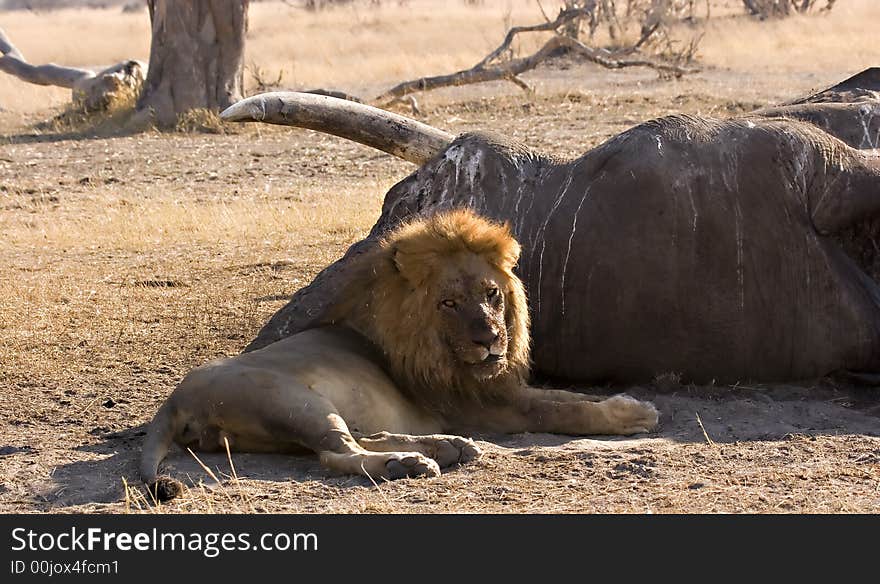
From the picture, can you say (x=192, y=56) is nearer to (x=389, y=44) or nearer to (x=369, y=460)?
(x=369, y=460)

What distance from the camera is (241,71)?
17.4 metres

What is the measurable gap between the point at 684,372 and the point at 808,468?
4.19ft

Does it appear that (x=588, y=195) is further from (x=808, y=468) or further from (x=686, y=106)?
(x=686, y=106)

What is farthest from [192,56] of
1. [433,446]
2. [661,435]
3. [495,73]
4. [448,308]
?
[433,446]

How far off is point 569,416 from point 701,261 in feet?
3.46

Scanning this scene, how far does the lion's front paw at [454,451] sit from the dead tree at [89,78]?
44.7ft

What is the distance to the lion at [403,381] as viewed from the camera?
5.00m

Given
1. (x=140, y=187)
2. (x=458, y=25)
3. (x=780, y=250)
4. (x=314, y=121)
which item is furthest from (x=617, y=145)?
(x=458, y=25)

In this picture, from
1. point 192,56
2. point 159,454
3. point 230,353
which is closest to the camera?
point 159,454

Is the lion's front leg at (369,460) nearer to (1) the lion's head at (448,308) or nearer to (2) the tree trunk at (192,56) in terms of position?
(1) the lion's head at (448,308)

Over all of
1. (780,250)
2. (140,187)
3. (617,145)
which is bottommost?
(140,187)

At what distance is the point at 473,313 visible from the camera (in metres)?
5.19

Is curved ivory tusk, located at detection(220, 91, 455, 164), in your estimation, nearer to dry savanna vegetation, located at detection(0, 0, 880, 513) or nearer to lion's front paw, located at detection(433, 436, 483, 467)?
dry savanna vegetation, located at detection(0, 0, 880, 513)

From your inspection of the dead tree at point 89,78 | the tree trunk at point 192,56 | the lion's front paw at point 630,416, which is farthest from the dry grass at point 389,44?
the lion's front paw at point 630,416
